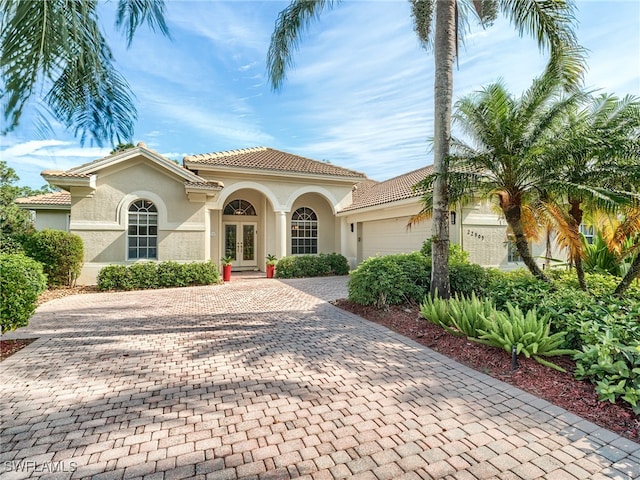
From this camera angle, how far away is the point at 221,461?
9.08ft

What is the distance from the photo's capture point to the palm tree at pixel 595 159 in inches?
255

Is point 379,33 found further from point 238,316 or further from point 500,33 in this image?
point 238,316

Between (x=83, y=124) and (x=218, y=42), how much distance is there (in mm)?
5488

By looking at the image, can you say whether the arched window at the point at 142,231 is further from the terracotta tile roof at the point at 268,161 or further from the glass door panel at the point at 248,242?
the glass door panel at the point at 248,242

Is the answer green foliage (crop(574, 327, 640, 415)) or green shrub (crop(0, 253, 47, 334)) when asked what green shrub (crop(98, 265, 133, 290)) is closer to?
green shrub (crop(0, 253, 47, 334))

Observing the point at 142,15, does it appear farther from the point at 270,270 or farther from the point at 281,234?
the point at 281,234

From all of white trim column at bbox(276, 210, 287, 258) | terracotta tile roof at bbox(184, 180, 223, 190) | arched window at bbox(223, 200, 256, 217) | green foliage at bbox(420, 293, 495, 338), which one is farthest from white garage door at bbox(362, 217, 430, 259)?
terracotta tile roof at bbox(184, 180, 223, 190)

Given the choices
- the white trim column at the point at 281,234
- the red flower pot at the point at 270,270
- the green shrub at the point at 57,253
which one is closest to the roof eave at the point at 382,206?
the white trim column at the point at 281,234

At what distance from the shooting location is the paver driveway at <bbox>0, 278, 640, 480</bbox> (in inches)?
107

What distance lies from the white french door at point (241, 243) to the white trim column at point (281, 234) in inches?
96.5

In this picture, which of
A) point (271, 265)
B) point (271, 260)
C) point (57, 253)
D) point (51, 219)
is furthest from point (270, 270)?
point (51, 219)

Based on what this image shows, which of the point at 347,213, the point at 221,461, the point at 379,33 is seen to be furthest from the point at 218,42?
the point at 347,213

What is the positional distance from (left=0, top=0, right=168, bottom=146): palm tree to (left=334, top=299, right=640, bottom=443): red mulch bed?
5404 mm

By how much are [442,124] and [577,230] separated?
4.25m
